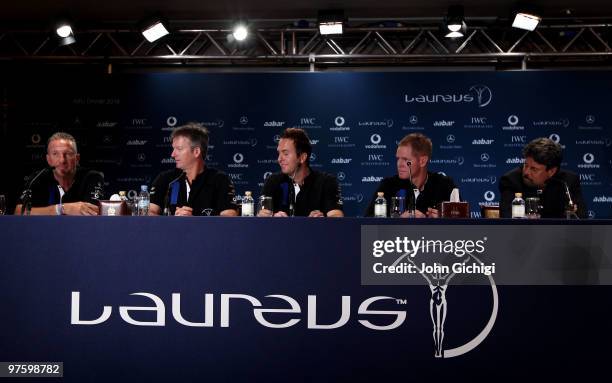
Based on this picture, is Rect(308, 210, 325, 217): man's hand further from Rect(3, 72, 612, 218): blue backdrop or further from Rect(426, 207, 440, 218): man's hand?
Rect(3, 72, 612, 218): blue backdrop

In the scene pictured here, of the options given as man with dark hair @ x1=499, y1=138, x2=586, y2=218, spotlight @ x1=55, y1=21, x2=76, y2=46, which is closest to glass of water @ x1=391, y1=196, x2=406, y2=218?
man with dark hair @ x1=499, y1=138, x2=586, y2=218

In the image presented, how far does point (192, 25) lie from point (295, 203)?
3.60m

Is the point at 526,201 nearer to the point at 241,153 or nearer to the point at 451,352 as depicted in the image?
the point at 451,352

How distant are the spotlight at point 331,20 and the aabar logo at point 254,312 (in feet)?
12.6

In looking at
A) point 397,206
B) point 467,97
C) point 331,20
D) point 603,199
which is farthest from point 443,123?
point 397,206

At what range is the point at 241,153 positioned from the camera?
618cm

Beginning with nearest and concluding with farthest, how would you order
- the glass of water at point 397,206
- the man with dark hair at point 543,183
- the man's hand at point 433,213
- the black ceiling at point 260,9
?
the man's hand at point 433,213 < the glass of water at point 397,206 < the man with dark hair at point 543,183 < the black ceiling at point 260,9

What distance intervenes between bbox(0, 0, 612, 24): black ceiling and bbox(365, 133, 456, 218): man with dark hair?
8.39 ft

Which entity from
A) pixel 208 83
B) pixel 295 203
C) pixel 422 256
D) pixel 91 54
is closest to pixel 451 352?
pixel 422 256

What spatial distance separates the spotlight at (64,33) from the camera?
5840 millimetres

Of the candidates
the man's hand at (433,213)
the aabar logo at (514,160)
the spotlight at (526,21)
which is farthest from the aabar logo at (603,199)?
the man's hand at (433,213)

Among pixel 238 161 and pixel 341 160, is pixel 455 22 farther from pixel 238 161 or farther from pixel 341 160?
pixel 238 161

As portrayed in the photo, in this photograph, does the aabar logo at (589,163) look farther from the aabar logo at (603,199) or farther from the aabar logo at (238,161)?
the aabar logo at (238,161)

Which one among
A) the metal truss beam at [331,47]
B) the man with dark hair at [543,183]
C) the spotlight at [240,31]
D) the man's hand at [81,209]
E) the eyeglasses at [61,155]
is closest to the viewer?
the man's hand at [81,209]
